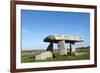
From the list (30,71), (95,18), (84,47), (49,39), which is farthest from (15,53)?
(95,18)

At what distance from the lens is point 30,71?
1.78 m

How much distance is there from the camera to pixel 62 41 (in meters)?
1.88

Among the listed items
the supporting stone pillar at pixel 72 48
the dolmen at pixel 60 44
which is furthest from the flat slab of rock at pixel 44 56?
the supporting stone pillar at pixel 72 48

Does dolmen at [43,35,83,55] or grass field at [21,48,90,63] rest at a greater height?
dolmen at [43,35,83,55]

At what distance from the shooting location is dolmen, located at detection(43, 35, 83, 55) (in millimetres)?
1842

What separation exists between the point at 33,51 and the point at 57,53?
0.23 m

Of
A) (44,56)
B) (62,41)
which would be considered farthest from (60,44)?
(44,56)

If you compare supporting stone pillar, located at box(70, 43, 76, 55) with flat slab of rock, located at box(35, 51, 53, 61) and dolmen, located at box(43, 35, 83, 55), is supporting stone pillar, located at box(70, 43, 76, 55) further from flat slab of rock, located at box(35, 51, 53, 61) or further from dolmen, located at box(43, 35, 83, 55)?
flat slab of rock, located at box(35, 51, 53, 61)

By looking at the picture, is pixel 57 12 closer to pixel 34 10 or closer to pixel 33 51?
pixel 34 10

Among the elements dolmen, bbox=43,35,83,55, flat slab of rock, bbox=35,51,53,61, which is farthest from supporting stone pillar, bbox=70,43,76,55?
flat slab of rock, bbox=35,51,53,61

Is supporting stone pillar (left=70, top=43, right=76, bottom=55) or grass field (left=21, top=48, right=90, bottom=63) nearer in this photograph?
grass field (left=21, top=48, right=90, bottom=63)

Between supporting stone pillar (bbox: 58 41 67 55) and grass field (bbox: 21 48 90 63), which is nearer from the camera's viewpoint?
grass field (bbox: 21 48 90 63)

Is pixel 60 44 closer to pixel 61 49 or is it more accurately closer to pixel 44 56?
pixel 61 49

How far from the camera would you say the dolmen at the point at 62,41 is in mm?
1842
